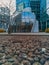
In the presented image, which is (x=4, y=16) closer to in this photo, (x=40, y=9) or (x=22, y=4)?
(x=22, y=4)

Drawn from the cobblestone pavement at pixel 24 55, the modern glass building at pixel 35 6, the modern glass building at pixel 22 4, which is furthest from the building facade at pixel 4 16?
the cobblestone pavement at pixel 24 55

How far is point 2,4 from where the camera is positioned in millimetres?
31500

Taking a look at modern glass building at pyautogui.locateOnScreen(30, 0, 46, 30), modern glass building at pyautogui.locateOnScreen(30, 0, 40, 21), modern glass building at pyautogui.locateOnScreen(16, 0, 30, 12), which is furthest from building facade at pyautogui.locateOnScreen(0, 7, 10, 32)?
modern glass building at pyautogui.locateOnScreen(30, 0, 46, 30)

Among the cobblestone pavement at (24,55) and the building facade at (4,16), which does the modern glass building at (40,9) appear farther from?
the cobblestone pavement at (24,55)

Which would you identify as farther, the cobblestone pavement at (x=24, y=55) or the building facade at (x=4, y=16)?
the building facade at (x=4, y=16)

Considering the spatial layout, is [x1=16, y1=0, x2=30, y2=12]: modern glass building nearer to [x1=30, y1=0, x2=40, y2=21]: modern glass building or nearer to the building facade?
[x1=30, y1=0, x2=40, y2=21]: modern glass building

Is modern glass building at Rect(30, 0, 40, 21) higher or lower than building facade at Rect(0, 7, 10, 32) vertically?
higher

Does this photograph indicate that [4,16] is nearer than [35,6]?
Yes

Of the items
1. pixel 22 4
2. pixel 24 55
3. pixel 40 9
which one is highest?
pixel 22 4

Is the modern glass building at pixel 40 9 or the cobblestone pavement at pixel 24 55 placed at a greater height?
the modern glass building at pixel 40 9

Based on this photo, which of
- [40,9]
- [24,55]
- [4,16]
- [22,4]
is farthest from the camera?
[22,4]

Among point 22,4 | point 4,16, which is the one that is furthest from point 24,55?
point 22,4

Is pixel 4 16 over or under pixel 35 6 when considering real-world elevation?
under

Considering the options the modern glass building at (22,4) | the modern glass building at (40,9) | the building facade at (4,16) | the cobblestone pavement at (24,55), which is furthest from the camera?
the modern glass building at (22,4)
